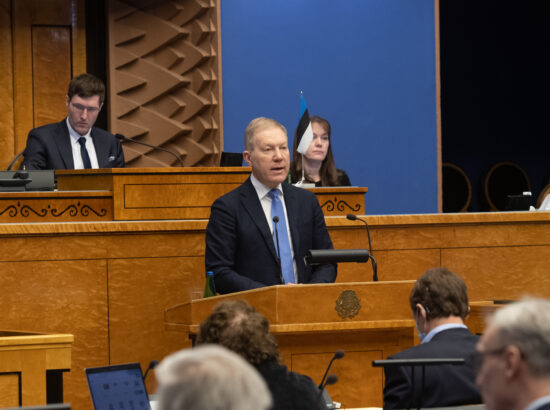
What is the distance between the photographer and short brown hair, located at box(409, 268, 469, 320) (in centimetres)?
294

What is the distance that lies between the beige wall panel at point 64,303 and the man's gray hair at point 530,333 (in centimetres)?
303

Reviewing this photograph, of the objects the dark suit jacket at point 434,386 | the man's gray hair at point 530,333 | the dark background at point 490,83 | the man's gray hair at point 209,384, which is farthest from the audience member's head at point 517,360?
the dark background at point 490,83

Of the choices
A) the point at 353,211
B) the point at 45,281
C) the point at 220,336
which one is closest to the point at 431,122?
the point at 353,211

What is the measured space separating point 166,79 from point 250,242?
385 centimetres

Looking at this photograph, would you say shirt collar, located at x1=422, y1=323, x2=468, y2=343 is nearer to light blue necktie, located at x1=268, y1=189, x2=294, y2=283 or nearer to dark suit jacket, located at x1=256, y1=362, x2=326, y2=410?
dark suit jacket, located at x1=256, y1=362, x2=326, y2=410

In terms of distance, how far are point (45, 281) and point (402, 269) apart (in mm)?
1761

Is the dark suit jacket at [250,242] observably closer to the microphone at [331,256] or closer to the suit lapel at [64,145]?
the microphone at [331,256]

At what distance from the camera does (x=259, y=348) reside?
2305mm

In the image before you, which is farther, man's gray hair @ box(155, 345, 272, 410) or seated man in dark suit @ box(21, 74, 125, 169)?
seated man in dark suit @ box(21, 74, 125, 169)

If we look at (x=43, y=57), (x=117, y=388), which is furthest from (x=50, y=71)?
(x=117, y=388)

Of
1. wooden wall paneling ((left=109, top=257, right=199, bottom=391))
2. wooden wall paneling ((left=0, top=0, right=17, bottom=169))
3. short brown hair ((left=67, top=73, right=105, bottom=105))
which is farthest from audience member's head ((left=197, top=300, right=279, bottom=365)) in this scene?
wooden wall paneling ((left=0, top=0, right=17, bottom=169))

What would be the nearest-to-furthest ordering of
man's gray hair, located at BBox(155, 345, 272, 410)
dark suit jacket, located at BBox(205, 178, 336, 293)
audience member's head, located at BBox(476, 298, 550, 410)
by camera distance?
1. man's gray hair, located at BBox(155, 345, 272, 410)
2. audience member's head, located at BBox(476, 298, 550, 410)
3. dark suit jacket, located at BBox(205, 178, 336, 293)

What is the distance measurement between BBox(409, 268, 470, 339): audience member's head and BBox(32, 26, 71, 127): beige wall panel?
5.28 m

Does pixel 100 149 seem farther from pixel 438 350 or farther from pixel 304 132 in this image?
pixel 438 350
